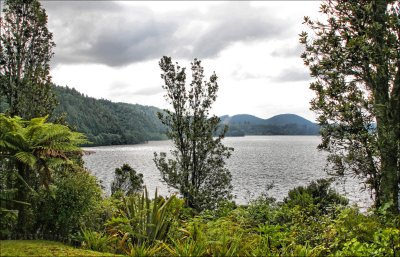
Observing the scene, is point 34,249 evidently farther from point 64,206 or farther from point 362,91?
point 362,91

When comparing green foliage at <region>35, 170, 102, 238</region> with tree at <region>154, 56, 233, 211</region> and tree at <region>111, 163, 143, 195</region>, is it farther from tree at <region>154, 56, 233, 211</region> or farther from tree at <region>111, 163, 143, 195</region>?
tree at <region>111, 163, 143, 195</region>

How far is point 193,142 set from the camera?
16.6 meters

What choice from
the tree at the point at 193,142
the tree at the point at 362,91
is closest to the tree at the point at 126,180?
the tree at the point at 193,142

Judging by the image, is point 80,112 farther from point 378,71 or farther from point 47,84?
point 378,71

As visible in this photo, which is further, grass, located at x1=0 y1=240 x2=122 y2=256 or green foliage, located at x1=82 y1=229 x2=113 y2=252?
green foliage, located at x1=82 y1=229 x2=113 y2=252

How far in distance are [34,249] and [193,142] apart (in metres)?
12.2

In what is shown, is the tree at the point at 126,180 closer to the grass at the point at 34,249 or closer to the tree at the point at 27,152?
the tree at the point at 27,152

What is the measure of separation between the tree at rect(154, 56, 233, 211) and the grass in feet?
35.7

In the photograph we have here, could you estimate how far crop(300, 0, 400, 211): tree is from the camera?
23.2ft

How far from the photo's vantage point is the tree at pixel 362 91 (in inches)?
278

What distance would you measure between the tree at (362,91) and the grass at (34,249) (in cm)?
595

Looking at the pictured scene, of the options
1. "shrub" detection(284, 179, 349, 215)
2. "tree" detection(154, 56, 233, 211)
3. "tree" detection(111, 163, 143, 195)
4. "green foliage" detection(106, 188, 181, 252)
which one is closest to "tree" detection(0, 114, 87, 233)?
"green foliage" detection(106, 188, 181, 252)

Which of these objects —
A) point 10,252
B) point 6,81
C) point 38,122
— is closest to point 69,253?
point 10,252

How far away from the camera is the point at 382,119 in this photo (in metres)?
7.23
